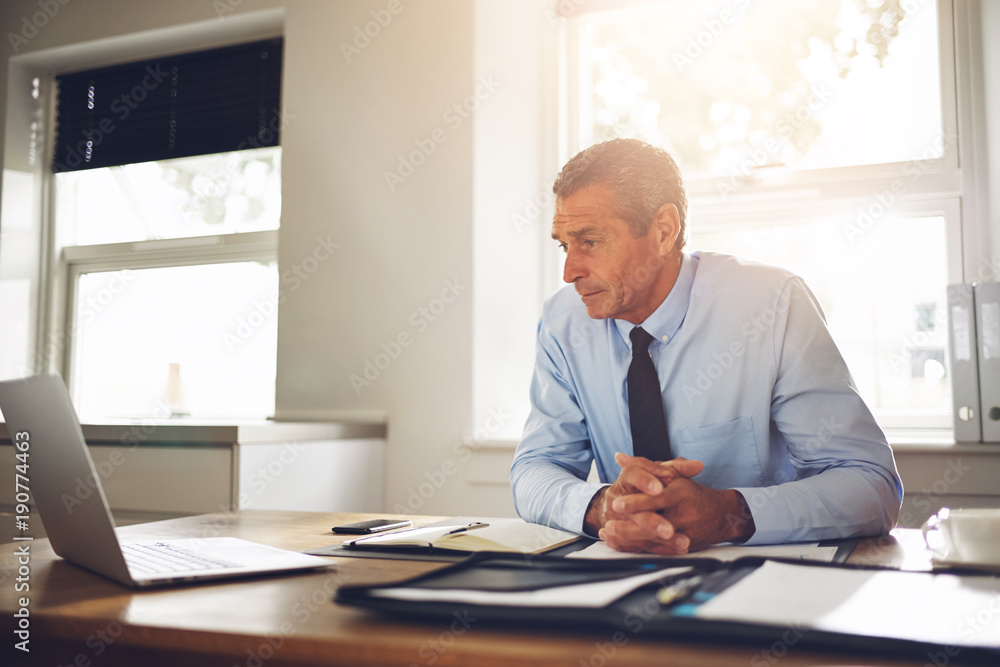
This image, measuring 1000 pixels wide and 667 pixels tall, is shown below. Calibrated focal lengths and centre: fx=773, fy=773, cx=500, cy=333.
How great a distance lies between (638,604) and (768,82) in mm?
2341

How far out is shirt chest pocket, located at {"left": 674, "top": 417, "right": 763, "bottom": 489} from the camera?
4.67ft

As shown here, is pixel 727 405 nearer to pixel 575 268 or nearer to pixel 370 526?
pixel 575 268

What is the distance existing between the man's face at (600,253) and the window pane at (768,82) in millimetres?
1246

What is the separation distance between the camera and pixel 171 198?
3.25 metres

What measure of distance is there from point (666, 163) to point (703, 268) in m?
0.23

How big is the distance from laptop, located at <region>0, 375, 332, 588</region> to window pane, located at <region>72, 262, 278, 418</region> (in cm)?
198

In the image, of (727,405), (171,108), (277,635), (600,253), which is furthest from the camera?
(171,108)

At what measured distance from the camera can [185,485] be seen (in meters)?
2.09

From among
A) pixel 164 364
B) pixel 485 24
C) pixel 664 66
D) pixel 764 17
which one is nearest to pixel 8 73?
pixel 164 364

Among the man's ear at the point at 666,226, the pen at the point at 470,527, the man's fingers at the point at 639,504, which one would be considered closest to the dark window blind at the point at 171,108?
the man's ear at the point at 666,226

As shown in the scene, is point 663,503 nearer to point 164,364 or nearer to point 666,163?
point 666,163

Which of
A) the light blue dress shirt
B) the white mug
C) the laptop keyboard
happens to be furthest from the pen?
the white mug

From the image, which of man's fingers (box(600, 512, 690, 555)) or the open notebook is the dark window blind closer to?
the open notebook

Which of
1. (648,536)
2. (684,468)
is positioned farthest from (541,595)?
(684,468)
